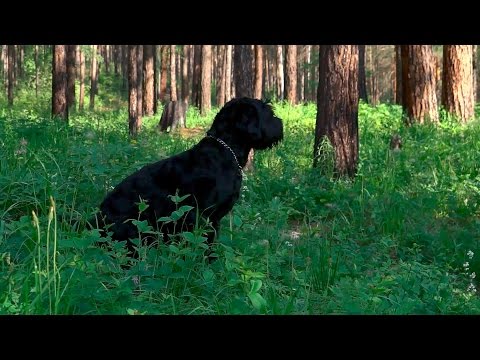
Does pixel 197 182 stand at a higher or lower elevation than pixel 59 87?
lower

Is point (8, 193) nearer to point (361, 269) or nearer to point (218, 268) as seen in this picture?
point (218, 268)

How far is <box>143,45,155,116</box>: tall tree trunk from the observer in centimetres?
2464

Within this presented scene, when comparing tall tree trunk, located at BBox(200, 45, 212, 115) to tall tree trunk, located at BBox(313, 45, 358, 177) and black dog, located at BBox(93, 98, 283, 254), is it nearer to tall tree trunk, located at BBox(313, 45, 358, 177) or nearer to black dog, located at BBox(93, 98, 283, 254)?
tall tree trunk, located at BBox(313, 45, 358, 177)

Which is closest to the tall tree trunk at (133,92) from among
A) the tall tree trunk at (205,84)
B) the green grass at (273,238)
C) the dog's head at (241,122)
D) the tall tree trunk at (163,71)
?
the green grass at (273,238)

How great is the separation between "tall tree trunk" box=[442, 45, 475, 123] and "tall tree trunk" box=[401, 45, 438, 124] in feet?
1.99

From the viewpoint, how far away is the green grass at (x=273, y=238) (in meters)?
3.20

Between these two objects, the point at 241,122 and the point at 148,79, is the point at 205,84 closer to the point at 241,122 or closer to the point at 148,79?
the point at 148,79

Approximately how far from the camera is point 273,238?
5.51 metres

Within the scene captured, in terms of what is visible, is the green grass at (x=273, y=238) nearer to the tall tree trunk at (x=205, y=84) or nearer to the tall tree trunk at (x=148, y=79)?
the tall tree trunk at (x=148, y=79)

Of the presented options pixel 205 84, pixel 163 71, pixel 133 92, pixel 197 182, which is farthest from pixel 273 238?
pixel 163 71

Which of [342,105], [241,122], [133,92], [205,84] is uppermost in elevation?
[205,84]

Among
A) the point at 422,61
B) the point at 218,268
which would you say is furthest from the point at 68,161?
the point at 422,61

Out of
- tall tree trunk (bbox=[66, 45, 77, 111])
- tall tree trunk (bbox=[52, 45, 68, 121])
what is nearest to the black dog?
tall tree trunk (bbox=[52, 45, 68, 121])

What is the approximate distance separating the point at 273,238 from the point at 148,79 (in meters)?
21.1
